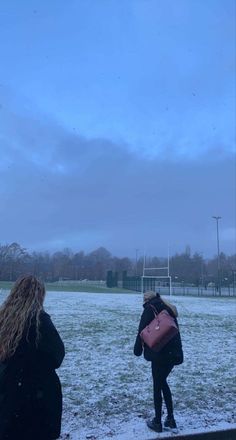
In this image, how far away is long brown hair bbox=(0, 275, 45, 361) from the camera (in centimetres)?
342

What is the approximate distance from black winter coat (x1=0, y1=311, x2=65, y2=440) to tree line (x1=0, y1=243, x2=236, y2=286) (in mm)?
80793

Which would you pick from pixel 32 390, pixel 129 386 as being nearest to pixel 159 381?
pixel 129 386

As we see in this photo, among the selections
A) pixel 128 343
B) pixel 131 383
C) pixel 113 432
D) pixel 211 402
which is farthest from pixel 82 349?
pixel 113 432

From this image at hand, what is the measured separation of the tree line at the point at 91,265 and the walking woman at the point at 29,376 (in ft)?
265

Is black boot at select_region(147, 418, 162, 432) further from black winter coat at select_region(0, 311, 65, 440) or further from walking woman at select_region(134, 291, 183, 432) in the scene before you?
black winter coat at select_region(0, 311, 65, 440)

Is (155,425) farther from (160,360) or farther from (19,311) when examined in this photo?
(19,311)

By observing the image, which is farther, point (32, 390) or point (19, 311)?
point (19, 311)

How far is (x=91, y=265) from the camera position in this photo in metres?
134

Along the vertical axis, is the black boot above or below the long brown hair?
below

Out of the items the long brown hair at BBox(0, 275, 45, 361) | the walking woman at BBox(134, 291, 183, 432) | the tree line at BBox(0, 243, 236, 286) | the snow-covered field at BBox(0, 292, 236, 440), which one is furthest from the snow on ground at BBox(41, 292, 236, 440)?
the tree line at BBox(0, 243, 236, 286)

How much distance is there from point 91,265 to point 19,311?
131m

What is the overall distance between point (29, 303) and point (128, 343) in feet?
25.6

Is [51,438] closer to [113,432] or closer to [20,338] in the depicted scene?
[20,338]

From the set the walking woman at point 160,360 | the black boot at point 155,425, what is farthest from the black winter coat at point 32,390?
the black boot at point 155,425
